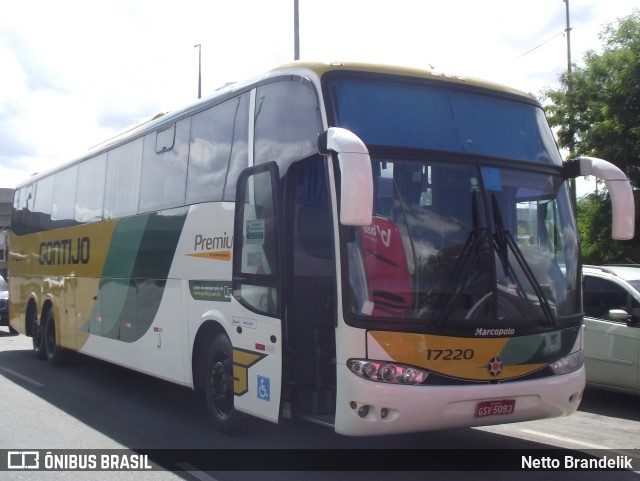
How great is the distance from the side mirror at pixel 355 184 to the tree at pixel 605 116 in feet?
41.7

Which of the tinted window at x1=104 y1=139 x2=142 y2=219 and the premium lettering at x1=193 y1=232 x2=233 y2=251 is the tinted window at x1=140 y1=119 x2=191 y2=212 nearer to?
the tinted window at x1=104 y1=139 x2=142 y2=219

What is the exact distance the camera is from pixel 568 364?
6398mm

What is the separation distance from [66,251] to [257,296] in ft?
23.1

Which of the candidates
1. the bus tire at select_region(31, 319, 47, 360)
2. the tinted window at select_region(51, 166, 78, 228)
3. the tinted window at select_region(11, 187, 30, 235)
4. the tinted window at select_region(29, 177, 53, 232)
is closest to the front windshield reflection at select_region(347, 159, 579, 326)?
the tinted window at select_region(51, 166, 78, 228)

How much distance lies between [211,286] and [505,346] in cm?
329

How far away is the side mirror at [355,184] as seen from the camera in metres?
5.19

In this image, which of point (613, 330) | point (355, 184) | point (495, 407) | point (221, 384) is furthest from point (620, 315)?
point (355, 184)

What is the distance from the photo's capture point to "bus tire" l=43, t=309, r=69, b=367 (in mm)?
13438

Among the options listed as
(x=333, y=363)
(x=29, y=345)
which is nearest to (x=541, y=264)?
(x=333, y=363)

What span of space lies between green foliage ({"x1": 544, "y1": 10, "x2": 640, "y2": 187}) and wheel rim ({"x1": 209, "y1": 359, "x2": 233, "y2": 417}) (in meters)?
12.2

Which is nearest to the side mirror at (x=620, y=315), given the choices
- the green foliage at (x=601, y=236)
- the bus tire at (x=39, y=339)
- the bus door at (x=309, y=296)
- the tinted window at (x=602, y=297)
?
the tinted window at (x=602, y=297)

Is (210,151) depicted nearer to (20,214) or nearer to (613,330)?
(613,330)

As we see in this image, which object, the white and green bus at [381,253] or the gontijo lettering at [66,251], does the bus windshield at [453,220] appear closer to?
the white and green bus at [381,253]

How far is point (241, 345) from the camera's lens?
→ 708cm
